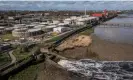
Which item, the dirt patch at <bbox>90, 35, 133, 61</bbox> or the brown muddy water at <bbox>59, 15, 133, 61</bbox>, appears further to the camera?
the brown muddy water at <bbox>59, 15, 133, 61</bbox>

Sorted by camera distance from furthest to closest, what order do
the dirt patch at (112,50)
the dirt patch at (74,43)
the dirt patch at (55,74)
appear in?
1. the dirt patch at (74,43)
2. the dirt patch at (112,50)
3. the dirt patch at (55,74)

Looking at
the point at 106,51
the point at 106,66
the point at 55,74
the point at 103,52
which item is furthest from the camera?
the point at 106,51

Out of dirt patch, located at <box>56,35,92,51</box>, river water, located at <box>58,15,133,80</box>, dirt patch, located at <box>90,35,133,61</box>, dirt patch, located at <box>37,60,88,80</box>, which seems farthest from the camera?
dirt patch, located at <box>56,35,92,51</box>

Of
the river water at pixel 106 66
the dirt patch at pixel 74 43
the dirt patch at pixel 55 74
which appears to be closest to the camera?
the dirt patch at pixel 55 74

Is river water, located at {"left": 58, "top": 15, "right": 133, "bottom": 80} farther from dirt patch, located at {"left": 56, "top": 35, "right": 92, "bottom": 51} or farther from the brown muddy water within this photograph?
dirt patch, located at {"left": 56, "top": 35, "right": 92, "bottom": 51}

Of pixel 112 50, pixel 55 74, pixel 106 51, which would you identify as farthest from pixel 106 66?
pixel 112 50

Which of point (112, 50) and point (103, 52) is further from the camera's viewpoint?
point (112, 50)

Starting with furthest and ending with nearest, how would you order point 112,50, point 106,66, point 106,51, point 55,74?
point 112,50 < point 106,51 < point 106,66 < point 55,74

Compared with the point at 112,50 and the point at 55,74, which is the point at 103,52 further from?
the point at 55,74

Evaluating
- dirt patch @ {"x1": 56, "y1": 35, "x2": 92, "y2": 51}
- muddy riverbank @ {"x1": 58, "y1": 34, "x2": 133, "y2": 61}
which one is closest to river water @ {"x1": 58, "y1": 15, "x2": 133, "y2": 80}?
muddy riverbank @ {"x1": 58, "y1": 34, "x2": 133, "y2": 61}

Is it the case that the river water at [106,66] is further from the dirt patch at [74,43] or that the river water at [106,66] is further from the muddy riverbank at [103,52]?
the dirt patch at [74,43]

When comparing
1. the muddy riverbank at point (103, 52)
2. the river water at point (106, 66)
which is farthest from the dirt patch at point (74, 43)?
the river water at point (106, 66)
